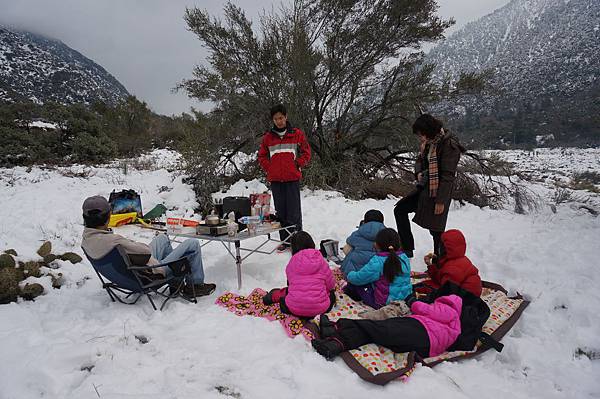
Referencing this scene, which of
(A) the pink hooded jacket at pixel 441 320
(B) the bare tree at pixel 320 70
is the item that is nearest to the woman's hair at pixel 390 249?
(A) the pink hooded jacket at pixel 441 320

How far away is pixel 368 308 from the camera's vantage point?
125 inches

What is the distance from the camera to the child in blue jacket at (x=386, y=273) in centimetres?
296

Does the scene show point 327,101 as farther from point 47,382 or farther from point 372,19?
point 47,382

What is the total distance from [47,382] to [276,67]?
8.18 metres

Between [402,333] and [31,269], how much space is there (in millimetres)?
3903

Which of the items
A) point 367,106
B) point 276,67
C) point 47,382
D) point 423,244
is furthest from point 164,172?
point 47,382

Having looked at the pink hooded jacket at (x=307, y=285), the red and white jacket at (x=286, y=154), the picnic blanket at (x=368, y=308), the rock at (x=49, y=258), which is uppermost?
the red and white jacket at (x=286, y=154)

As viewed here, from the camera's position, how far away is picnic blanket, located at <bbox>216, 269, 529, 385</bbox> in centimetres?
220

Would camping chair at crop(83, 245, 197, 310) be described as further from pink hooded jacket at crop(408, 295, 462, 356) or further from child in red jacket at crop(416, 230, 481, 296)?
child in red jacket at crop(416, 230, 481, 296)

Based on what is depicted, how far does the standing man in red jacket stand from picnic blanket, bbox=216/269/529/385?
125 cm

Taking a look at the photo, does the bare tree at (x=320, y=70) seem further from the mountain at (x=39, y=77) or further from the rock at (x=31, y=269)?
the mountain at (x=39, y=77)

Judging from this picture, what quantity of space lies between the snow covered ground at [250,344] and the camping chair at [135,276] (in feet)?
0.59

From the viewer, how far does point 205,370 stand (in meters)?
2.16

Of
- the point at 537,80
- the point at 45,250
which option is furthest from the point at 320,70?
the point at 537,80
